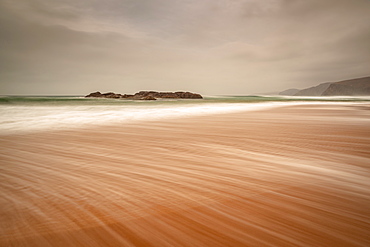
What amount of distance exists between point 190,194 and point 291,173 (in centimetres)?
82

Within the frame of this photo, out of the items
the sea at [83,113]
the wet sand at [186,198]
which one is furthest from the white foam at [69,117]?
the wet sand at [186,198]

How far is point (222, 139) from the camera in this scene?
2580 millimetres

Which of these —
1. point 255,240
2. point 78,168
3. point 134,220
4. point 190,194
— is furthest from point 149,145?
point 255,240

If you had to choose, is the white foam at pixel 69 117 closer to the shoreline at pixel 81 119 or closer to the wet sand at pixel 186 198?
the shoreline at pixel 81 119

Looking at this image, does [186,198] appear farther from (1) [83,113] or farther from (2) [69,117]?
(1) [83,113]

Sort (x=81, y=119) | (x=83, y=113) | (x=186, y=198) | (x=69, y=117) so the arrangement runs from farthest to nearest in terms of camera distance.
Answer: (x=83, y=113)
(x=69, y=117)
(x=81, y=119)
(x=186, y=198)

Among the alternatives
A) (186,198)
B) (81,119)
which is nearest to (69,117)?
(81,119)

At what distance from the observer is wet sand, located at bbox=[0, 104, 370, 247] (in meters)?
0.77

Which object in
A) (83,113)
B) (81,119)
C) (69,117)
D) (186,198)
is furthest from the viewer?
(83,113)

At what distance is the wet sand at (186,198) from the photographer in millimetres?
772

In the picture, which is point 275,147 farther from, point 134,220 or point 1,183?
point 1,183

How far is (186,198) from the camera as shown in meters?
1.06

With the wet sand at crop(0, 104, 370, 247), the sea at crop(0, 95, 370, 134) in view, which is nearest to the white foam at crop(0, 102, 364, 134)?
the sea at crop(0, 95, 370, 134)

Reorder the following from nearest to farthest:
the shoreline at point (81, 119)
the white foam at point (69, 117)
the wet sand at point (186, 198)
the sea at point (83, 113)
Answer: the wet sand at point (186, 198) < the shoreline at point (81, 119) < the white foam at point (69, 117) < the sea at point (83, 113)
